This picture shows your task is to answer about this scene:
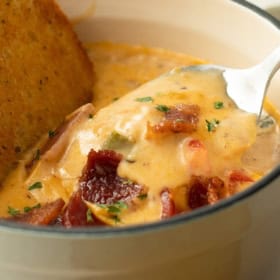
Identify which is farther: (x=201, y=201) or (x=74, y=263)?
(x=201, y=201)

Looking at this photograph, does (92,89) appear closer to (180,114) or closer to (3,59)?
(3,59)

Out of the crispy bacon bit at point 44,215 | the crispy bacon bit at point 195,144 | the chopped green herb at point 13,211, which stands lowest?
the chopped green herb at point 13,211

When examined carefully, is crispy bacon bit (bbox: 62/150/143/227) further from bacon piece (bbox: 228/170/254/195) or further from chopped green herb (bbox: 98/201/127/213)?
bacon piece (bbox: 228/170/254/195)

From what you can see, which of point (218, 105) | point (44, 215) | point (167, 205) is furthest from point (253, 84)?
point (44, 215)

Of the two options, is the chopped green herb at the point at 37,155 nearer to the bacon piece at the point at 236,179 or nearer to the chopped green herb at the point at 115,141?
the chopped green herb at the point at 115,141

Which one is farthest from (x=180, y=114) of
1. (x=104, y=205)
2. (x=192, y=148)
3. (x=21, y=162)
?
(x=21, y=162)

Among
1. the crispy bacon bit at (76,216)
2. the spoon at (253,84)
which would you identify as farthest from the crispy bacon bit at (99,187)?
the spoon at (253,84)
